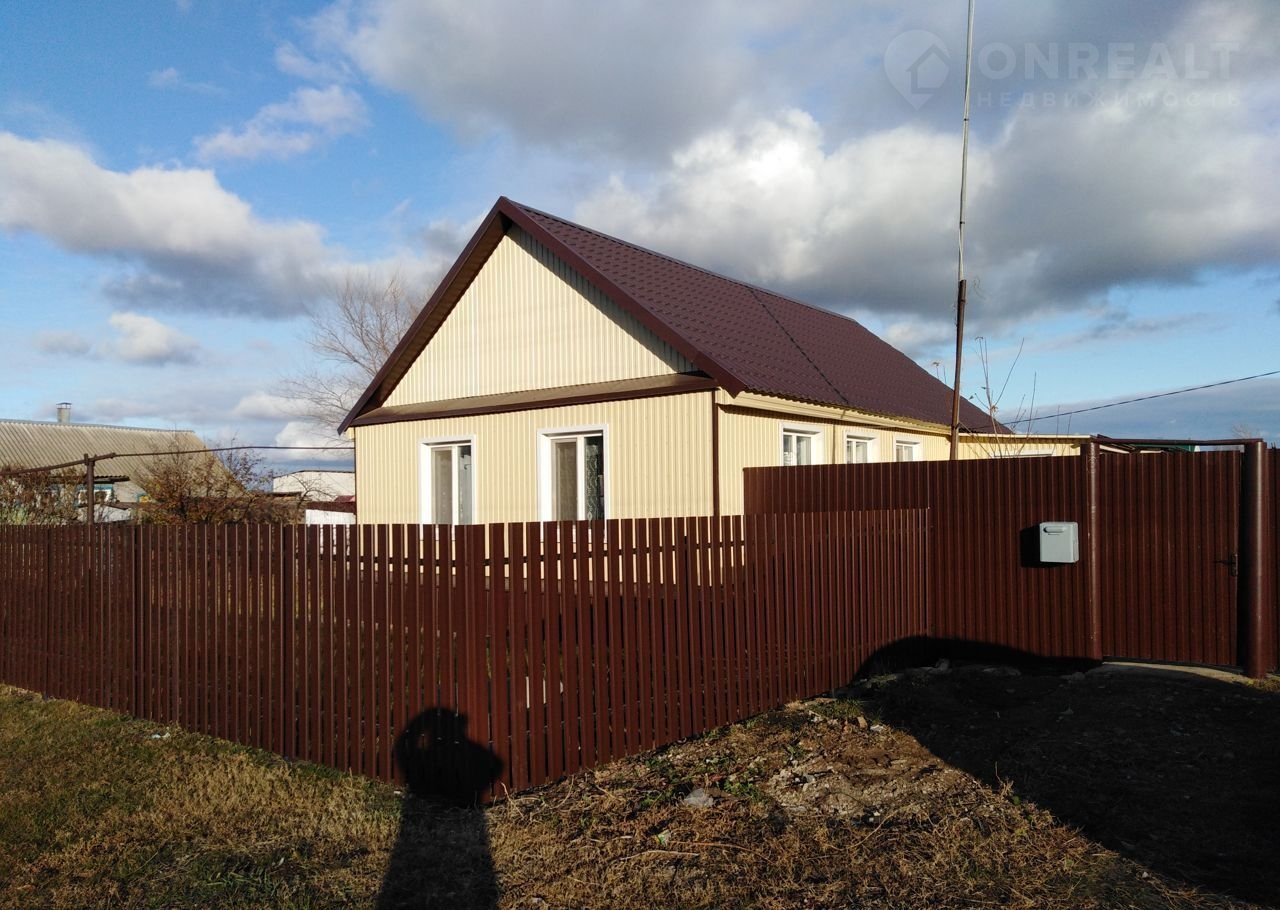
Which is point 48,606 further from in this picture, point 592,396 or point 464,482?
point 592,396

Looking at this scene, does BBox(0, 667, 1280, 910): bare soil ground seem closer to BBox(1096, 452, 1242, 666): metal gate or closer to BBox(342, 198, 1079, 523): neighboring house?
BBox(1096, 452, 1242, 666): metal gate

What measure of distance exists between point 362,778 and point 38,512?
1470cm

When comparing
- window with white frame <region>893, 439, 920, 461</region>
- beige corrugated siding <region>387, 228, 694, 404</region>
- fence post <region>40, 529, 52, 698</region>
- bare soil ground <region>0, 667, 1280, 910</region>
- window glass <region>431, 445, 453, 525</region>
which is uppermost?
beige corrugated siding <region>387, 228, 694, 404</region>

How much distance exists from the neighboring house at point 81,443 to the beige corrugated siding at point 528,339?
30405 millimetres

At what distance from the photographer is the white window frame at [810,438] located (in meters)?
11.4

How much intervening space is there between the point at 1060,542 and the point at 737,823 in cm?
559

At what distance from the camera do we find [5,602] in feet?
31.1

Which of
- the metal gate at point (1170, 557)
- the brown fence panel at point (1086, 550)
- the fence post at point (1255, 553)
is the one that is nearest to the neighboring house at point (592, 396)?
the brown fence panel at point (1086, 550)

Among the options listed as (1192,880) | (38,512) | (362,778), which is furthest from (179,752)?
(38,512)

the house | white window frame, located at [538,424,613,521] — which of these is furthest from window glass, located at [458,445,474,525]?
the house

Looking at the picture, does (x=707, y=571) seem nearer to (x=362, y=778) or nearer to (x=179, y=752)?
(x=362, y=778)

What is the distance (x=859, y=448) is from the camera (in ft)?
44.4

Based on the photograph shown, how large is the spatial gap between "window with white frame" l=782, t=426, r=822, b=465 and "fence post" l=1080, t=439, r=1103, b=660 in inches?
138

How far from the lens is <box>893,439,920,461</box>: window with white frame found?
573 inches
